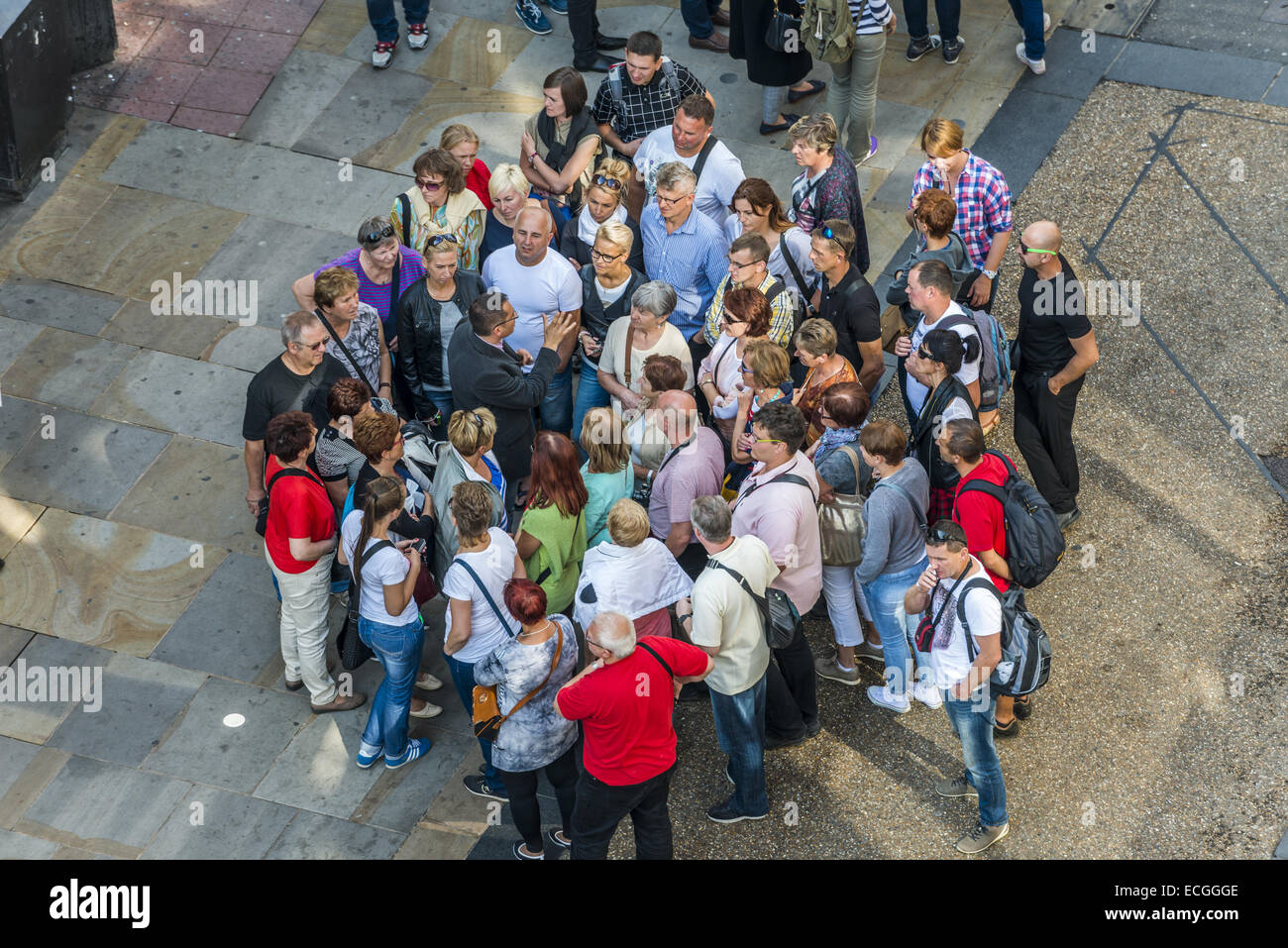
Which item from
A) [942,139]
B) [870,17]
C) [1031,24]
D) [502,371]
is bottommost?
[1031,24]

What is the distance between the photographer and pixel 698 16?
11461 mm

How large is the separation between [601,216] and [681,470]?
194 cm

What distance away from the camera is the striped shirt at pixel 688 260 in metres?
8.09

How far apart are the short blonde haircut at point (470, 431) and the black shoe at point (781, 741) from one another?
6.82 ft

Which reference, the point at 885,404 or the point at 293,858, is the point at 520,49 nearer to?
the point at 885,404

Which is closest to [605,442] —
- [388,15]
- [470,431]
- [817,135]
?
[470,431]

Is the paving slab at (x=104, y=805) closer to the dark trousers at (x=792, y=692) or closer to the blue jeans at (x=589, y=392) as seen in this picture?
the blue jeans at (x=589, y=392)

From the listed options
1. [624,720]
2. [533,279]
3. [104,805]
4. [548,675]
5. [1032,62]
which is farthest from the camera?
[1032,62]

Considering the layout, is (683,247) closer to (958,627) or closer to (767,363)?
(767,363)

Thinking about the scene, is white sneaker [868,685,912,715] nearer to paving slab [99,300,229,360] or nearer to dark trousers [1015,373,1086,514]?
dark trousers [1015,373,1086,514]

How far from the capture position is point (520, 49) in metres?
11.8

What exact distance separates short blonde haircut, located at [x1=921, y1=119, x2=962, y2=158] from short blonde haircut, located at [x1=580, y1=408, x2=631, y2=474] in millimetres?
2653

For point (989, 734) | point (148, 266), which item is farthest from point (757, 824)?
point (148, 266)

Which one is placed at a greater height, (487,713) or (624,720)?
(624,720)
